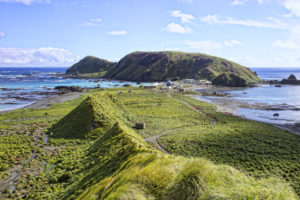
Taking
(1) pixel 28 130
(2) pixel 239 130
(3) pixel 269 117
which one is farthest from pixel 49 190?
(3) pixel 269 117

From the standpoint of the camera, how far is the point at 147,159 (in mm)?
17234

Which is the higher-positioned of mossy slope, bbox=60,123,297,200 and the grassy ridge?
mossy slope, bbox=60,123,297,200

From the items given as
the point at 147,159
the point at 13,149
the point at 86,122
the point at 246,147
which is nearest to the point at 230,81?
the point at 246,147

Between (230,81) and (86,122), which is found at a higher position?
(230,81)

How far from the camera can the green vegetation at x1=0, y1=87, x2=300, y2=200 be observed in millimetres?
9250

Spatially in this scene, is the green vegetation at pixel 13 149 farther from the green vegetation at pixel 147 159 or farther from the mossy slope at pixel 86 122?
the mossy slope at pixel 86 122

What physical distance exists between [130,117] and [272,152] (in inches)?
1378

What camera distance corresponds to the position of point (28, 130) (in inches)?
1880

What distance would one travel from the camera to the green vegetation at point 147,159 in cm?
925

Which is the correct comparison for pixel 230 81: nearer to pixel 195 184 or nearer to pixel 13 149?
pixel 13 149

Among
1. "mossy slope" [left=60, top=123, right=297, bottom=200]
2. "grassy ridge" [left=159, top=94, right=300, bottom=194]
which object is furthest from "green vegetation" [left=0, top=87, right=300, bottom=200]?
"grassy ridge" [left=159, top=94, right=300, bottom=194]

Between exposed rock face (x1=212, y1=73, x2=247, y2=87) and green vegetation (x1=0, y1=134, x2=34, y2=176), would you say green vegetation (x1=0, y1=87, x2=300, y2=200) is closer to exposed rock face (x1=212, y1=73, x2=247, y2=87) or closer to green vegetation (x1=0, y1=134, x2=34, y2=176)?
green vegetation (x1=0, y1=134, x2=34, y2=176)

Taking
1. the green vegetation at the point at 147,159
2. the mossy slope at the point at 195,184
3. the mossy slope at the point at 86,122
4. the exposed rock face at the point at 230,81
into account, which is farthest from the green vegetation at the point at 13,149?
the exposed rock face at the point at 230,81

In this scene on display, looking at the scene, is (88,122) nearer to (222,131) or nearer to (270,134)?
(222,131)
